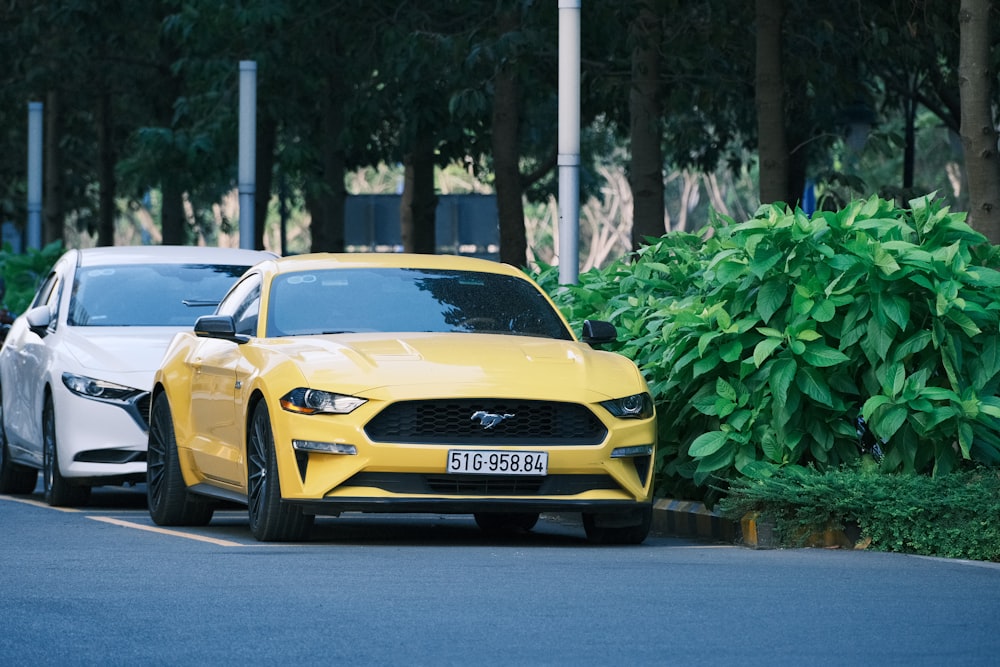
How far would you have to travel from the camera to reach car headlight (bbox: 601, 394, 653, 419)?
11.5 metres

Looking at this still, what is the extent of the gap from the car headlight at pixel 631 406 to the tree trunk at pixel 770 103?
1000 centimetres

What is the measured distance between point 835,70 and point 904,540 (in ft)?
50.9

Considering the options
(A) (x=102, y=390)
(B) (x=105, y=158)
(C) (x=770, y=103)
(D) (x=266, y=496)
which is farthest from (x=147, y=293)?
(B) (x=105, y=158)

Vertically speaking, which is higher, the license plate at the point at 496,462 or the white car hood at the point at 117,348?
the white car hood at the point at 117,348

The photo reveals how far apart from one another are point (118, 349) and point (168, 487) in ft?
6.07

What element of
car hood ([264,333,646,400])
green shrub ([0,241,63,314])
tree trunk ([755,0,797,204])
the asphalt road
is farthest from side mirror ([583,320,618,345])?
green shrub ([0,241,63,314])

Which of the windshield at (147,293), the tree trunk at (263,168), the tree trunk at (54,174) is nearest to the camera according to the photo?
the windshield at (147,293)

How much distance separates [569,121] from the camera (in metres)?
18.5

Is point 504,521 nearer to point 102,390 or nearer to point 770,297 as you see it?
point 770,297

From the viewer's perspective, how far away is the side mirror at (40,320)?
1534 cm

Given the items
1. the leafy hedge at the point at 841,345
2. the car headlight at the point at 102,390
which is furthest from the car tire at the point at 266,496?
the car headlight at the point at 102,390

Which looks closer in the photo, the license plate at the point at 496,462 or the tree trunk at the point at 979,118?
the license plate at the point at 496,462

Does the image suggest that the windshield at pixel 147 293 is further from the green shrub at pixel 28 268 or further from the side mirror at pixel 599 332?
the green shrub at pixel 28 268

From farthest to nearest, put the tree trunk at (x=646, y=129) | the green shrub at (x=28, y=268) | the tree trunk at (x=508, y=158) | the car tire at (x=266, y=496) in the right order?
1. the green shrub at (x=28, y=268)
2. the tree trunk at (x=508, y=158)
3. the tree trunk at (x=646, y=129)
4. the car tire at (x=266, y=496)
